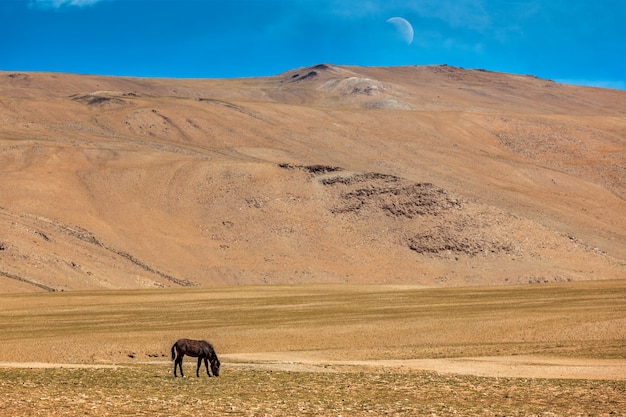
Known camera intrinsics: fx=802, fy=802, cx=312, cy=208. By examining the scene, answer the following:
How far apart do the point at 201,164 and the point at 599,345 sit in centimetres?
A: 8338

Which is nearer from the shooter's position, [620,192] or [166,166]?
[166,166]

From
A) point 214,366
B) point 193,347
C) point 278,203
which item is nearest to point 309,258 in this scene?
point 278,203

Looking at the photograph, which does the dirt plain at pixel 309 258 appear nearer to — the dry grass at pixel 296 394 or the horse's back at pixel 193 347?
the dry grass at pixel 296 394

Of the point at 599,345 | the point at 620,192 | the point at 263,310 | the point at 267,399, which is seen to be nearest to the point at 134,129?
the point at 620,192

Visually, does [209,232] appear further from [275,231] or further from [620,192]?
[620,192]

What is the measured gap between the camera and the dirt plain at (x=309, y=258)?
74.0ft

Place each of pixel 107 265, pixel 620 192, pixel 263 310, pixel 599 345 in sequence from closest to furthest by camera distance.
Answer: pixel 599 345 → pixel 263 310 → pixel 107 265 → pixel 620 192

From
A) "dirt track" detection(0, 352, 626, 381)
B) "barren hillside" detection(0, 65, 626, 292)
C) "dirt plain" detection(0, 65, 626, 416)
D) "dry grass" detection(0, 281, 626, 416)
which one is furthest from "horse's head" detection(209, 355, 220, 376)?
"barren hillside" detection(0, 65, 626, 292)

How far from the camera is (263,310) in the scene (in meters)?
52.3

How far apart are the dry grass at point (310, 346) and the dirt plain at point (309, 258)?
162 millimetres

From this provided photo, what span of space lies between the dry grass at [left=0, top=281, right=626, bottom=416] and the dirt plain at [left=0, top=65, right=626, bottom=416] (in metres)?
0.16

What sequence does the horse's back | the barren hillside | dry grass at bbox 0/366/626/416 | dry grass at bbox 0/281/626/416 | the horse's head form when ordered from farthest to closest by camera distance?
1. the barren hillside
2. the horse's head
3. the horse's back
4. dry grass at bbox 0/281/626/416
5. dry grass at bbox 0/366/626/416

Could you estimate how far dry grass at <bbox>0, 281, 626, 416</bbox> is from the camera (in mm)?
18812

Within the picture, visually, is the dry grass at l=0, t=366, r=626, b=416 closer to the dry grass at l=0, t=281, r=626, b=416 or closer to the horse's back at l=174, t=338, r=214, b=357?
the dry grass at l=0, t=281, r=626, b=416
